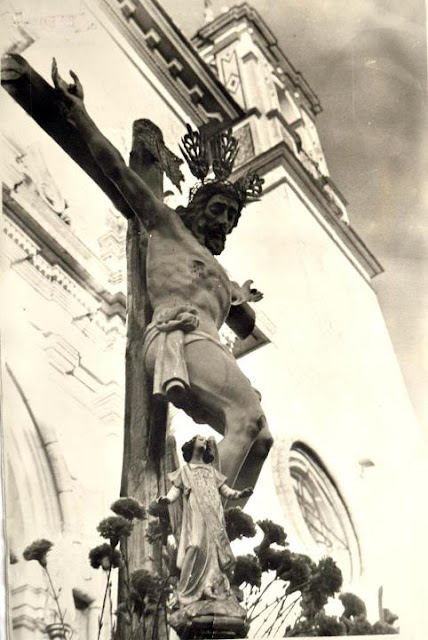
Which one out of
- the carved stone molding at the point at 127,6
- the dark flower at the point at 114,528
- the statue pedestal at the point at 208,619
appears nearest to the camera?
the statue pedestal at the point at 208,619

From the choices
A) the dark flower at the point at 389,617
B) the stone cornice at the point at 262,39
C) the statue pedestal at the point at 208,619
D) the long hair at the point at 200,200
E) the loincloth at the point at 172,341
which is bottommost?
the statue pedestal at the point at 208,619

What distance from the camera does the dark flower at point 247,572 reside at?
13.7ft

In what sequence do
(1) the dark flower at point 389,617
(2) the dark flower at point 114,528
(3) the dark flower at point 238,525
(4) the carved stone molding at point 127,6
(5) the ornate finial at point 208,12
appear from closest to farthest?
1. (2) the dark flower at point 114,528
2. (3) the dark flower at point 238,525
3. (1) the dark flower at point 389,617
4. (4) the carved stone molding at point 127,6
5. (5) the ornate finial at point 208,12

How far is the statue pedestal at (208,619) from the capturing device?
3988 millimetres

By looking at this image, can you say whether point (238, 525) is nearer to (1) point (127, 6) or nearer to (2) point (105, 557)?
(2) point (105, 557)

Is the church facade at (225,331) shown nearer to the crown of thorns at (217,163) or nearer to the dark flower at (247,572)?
the crown of thorns at (217,163)

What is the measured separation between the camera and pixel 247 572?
4184 millimetres

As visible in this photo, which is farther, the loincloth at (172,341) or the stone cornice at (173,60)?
the stone cornice at (173,60)

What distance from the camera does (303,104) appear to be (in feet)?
16.7

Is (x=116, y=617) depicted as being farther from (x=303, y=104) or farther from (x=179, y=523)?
(x=303, y=104)

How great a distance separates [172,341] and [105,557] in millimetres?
762

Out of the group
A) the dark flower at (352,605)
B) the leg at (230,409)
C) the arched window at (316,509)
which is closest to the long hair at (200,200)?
the leg at (230,409)

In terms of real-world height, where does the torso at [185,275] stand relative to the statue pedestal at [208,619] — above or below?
above

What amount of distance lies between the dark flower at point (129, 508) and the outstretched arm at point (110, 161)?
3.28ft
